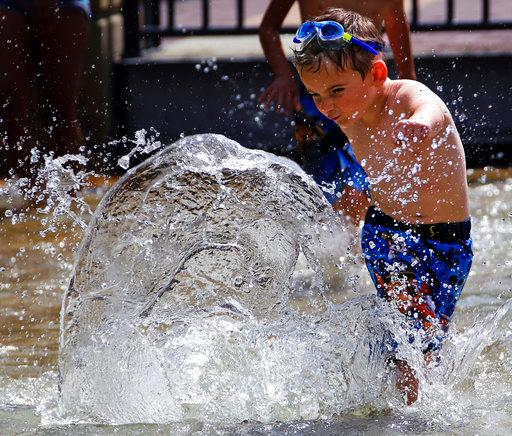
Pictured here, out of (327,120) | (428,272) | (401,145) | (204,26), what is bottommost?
(428,272)

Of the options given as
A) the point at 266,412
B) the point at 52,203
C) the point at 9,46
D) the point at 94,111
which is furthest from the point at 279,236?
the point at 94,111

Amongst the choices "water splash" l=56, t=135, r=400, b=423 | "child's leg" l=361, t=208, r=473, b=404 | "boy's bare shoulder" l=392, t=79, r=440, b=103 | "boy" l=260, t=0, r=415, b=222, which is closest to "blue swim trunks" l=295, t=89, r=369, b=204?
"boy" l=260, t=0, r=415, b=222

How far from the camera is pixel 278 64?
16.3 feet

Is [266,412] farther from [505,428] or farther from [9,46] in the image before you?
[9,46]

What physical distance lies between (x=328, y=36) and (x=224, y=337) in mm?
964

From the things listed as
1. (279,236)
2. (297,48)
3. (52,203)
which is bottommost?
(52,203)

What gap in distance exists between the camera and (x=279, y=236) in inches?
Answer: 155

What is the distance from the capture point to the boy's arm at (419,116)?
10.7 ft

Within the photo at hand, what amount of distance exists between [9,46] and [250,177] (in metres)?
2.92

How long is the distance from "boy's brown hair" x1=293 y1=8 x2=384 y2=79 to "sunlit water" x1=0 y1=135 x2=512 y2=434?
16.5 inches

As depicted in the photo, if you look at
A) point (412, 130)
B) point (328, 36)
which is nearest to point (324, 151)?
point (328, 36)

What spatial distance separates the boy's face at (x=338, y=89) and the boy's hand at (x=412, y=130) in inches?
12.5

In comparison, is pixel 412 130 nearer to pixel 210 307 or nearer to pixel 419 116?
pixel 419 116

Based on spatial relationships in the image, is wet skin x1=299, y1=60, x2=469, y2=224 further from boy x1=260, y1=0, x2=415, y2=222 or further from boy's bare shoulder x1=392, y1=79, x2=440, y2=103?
boy x1=260, y1=0, x2=415, y2=222
